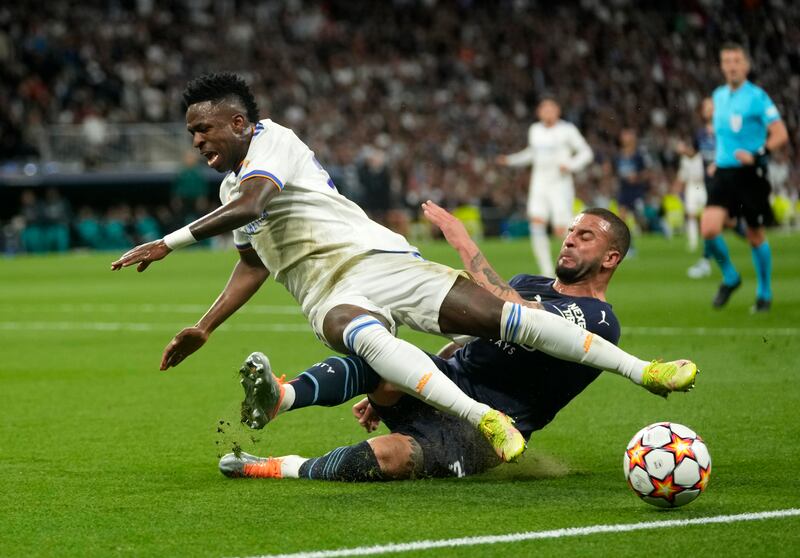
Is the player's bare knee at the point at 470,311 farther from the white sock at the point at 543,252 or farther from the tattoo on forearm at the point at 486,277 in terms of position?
the white sock at the point at 543,252

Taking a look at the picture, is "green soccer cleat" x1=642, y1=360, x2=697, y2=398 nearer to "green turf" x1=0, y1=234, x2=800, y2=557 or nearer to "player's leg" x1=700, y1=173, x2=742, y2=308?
"green turf" x1=0, y1=234, x2=800, y2=557

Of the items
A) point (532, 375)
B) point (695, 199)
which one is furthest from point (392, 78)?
point (532, 375)

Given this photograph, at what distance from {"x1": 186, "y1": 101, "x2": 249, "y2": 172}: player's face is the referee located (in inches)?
311

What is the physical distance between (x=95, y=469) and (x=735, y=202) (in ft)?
28.7

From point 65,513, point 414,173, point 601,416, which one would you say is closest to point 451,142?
point 414,173

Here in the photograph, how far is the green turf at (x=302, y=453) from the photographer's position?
4.69 meters

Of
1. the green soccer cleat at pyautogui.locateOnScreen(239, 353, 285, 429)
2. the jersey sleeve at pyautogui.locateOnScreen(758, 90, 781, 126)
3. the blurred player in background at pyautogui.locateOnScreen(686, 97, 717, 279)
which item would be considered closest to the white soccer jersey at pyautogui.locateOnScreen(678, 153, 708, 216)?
the blurred player in background at pyautogui.locateOnScreen(686, 97, 717, 279)

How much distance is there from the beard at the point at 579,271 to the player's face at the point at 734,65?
765 centimetres

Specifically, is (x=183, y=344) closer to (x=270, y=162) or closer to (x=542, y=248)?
(x=270, y=162)

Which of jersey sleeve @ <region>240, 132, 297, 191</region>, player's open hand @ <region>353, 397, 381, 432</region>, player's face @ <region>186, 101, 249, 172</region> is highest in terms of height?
player's face @ <region>186, 101, 249, 172</region>

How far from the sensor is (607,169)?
3681 centimetres

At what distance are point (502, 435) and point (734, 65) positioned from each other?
346 inches

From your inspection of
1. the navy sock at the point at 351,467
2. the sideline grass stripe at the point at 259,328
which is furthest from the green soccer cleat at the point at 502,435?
the sideline grass stripe at the point at 259,328

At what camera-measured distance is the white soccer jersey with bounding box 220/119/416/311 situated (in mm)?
6137
